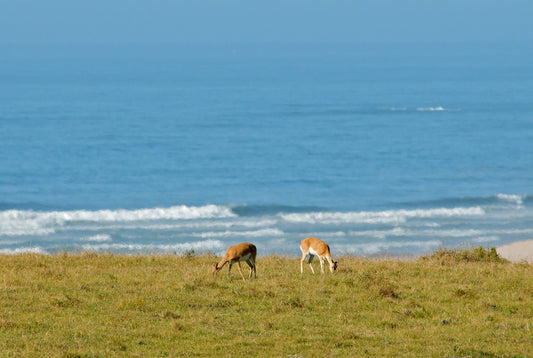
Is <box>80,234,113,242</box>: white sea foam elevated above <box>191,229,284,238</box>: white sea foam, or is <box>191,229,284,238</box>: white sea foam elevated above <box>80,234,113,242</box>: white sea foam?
<box>80,234,113,242</box>: white sea foam

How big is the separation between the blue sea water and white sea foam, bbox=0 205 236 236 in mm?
132

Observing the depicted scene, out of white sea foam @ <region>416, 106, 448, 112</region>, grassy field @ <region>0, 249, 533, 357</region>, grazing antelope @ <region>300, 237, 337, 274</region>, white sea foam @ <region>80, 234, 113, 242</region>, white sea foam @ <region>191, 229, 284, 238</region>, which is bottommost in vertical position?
grassy field @ <region>0, 249, 533, 357</region>

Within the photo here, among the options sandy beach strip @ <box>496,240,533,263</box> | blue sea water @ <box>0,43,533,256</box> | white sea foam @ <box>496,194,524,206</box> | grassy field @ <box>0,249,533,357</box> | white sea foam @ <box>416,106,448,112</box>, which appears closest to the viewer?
grassy field @ <box>0,249,533,357</box>

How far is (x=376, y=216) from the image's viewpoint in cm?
4438

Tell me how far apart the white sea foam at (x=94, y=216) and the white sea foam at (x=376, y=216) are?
4708mm

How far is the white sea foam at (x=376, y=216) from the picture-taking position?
43375mm

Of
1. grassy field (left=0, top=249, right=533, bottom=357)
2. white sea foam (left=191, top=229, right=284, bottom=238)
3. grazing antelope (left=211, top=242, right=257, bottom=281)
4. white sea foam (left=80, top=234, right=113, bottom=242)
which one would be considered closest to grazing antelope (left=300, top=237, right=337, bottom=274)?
grassy field (left=0, top=249, right=533, bottom=357)

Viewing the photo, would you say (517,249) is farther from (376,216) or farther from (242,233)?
(242,233)

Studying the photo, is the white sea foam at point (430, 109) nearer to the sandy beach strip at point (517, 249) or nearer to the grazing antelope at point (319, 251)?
the sandy beach strip at point (517, 249)

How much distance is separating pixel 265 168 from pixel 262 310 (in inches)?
1969

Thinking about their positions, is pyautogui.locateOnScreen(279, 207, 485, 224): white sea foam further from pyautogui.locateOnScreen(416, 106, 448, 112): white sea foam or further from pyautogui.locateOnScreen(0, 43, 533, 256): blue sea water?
pyautogui.locateOnScreen(416, 106, 448, 112): white sea foam

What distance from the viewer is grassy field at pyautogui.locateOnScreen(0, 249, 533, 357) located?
38.0ft

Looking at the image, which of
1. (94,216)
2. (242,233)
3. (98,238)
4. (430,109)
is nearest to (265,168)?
(94,216)

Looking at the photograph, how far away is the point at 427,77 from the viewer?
158 m
